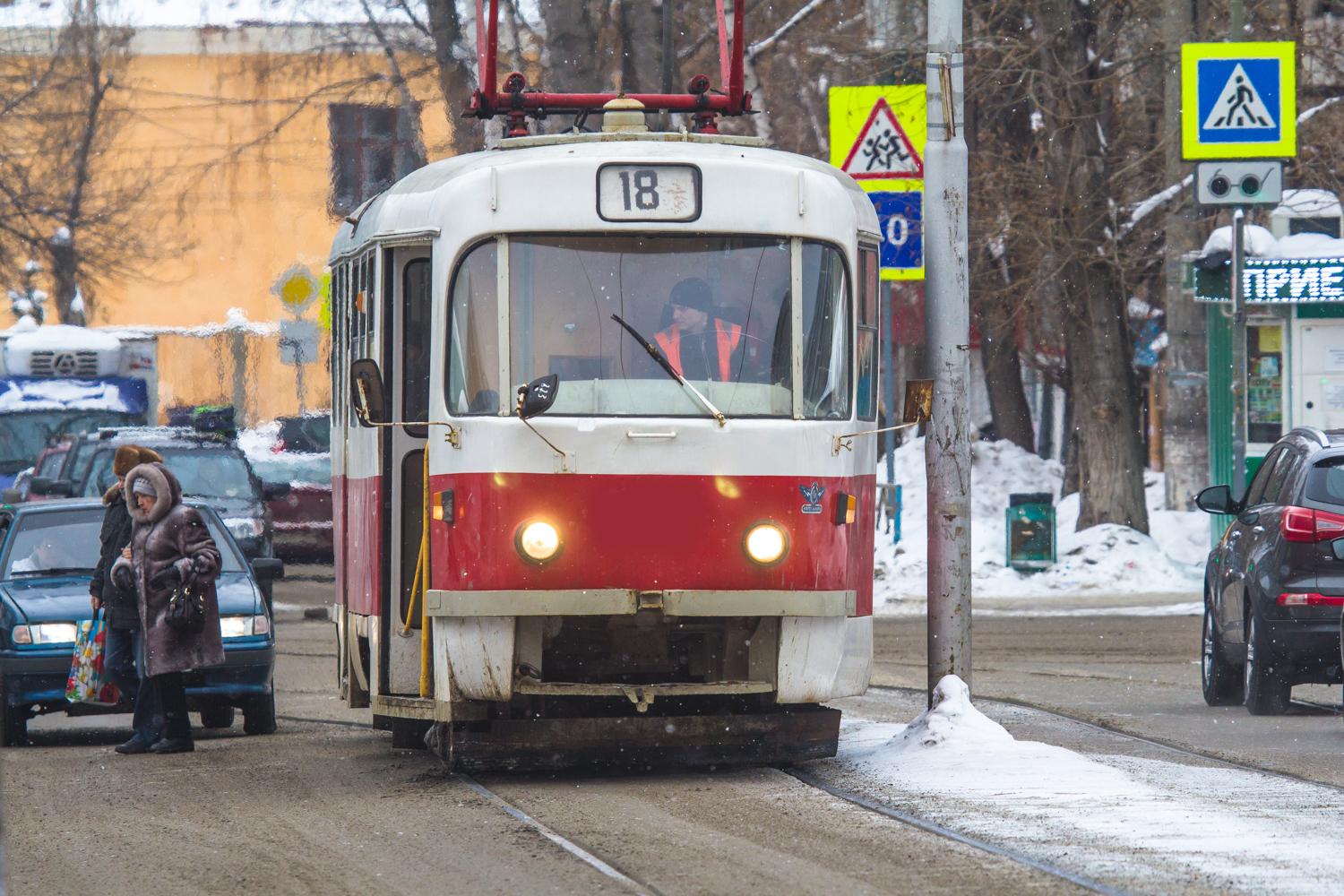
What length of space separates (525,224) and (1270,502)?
584 cm

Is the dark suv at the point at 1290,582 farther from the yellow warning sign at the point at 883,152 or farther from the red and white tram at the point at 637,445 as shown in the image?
the red and white tram at the point at 637,445

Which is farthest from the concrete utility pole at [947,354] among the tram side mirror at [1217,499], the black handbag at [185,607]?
the black handbag at [185,607]

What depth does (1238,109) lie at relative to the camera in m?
19.2

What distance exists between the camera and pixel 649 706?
11.0m

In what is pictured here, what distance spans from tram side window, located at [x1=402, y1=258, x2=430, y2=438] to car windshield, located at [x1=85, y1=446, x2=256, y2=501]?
48.7ft

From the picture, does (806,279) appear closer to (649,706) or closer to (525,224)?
(525,224)

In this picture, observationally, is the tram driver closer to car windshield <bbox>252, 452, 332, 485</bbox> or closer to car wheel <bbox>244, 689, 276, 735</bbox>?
car wheel <bbox>244, 689, 276, 735</bbox>

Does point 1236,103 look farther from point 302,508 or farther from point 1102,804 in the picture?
point 302,508

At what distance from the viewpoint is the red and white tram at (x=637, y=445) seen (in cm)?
1020

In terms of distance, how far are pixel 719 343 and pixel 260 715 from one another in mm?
4726

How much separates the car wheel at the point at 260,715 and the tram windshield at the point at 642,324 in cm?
401

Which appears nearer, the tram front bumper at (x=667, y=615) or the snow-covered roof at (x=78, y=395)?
the tram front bumper at (x=667, y=615)

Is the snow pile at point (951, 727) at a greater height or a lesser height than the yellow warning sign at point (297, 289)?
lesser

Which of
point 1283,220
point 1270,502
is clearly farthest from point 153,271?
point 1270,502
